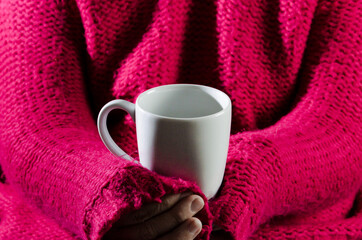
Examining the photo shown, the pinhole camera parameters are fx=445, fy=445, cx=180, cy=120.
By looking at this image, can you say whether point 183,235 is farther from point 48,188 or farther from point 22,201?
point 22,201

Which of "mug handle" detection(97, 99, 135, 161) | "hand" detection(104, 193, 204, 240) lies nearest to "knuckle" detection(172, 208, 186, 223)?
"hand" detection(104, 193, 204, 240)

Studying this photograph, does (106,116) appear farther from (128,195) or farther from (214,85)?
(214,85)

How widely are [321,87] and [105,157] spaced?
35 centimetres

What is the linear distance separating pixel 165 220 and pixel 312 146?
10.1 inches

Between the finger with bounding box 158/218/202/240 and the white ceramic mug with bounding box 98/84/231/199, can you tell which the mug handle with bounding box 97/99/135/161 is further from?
the finger with bounding box 158/218/202/240

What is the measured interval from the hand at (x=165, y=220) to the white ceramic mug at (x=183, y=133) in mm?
31

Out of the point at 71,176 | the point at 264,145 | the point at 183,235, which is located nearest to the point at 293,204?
the point at 264,145

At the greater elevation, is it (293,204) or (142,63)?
(142,63)

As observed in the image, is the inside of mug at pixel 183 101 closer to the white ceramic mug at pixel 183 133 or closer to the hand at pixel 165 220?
the white ceramic mug at pixel 183 133

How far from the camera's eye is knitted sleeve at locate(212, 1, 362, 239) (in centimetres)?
58

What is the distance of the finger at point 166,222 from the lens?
505 millimetres

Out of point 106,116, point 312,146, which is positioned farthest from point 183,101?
point 312,146

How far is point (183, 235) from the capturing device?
0.50 meters

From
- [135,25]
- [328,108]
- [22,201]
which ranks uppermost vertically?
[135,25]
